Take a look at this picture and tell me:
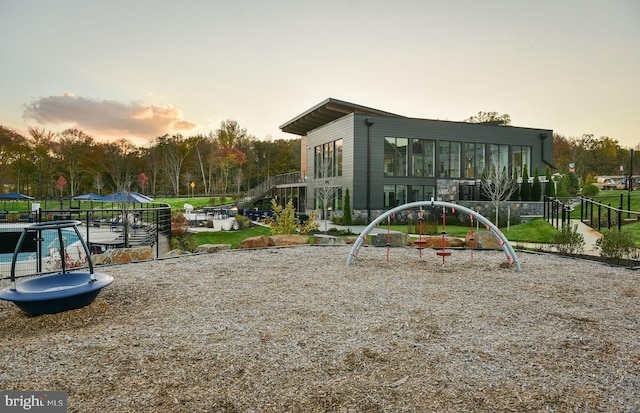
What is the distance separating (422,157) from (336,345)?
23095 millimetres

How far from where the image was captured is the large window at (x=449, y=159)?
25953 millimetres

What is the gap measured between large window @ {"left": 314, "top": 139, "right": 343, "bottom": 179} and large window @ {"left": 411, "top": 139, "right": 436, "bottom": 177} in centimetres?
504

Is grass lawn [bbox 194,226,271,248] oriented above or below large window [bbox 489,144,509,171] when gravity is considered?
below

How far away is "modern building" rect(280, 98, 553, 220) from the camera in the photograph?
23.8 m

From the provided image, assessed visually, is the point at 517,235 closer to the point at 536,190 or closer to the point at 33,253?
the point at 536,190

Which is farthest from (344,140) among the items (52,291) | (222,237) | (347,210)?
(52,291)

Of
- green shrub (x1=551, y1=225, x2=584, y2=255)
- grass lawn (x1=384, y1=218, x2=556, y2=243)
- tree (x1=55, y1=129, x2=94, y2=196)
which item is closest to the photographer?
green shrub (x1=551, y1=225, x2=584, y2=255)

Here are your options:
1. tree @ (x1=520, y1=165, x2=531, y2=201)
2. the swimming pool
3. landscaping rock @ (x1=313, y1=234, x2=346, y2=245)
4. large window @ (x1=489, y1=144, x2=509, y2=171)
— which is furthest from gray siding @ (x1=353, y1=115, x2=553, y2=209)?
the swimming pool

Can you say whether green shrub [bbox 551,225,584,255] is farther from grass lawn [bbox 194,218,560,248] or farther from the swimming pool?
the swimming pool

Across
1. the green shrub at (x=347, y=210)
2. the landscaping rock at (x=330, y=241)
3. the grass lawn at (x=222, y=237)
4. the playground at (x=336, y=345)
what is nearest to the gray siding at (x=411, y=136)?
the green shrub at (x=347, y=210)

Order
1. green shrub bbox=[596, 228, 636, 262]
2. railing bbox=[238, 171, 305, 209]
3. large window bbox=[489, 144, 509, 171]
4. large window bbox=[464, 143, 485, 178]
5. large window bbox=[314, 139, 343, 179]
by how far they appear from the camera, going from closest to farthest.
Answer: green shrub bbox=[596, 228, 636, 262] → large window bbox=[314, 139, 343, 179] → large window bbox=[464, 143, 485, 178] → large window bbox=[489, 144, 509, 171] → railing bbox=[238, 171, 305, 209]

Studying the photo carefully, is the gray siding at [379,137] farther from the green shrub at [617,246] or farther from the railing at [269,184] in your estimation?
the green shrub at [617,246]

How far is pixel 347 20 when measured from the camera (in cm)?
1781

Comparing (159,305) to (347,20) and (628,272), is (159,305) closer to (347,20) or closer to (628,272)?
(628,272)
